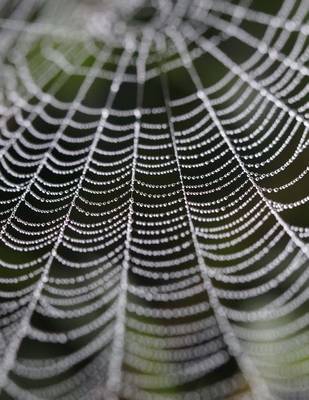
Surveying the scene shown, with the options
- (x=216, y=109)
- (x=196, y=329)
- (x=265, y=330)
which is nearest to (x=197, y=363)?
(x=196, y=329)

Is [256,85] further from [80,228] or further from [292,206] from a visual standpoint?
[80,228]

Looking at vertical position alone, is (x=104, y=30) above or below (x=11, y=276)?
above

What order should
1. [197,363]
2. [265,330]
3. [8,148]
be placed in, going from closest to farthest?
[197,363]
[265,330]
[8,148]

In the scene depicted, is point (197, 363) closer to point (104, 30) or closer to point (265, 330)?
point (265, 330)

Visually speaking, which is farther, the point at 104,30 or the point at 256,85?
the point at 256,85

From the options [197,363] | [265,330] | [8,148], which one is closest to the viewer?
[197,363]

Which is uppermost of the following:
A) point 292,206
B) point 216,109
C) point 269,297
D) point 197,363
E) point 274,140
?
point 216,109
